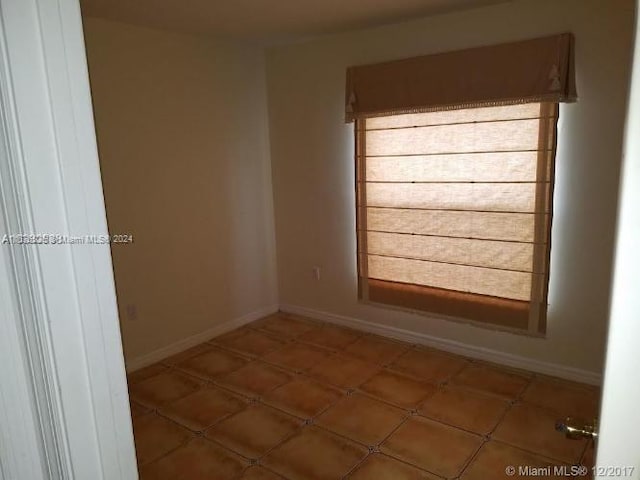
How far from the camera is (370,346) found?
11.5 ft

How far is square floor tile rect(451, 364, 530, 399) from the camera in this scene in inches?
110

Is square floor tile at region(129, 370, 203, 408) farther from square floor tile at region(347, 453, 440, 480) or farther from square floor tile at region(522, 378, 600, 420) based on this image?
square floor tile at region(522, 378, 600, 420)

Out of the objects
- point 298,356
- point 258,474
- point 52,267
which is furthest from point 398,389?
point 52,267

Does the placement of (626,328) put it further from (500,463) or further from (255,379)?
(255,379)

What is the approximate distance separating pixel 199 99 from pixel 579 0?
254cm

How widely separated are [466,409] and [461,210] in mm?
1258

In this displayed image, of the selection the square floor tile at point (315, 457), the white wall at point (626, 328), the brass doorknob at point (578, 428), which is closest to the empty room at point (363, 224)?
the square floor tile at point (315, 457)

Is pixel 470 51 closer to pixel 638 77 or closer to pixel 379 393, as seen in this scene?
pixel 379 393

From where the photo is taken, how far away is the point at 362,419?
2.55 meters

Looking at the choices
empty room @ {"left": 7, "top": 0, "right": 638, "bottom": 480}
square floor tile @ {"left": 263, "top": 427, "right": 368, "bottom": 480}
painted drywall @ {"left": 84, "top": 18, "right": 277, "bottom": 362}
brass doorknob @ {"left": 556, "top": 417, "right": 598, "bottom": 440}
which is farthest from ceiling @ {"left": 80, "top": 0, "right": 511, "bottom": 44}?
brass doorknob @ {"left": 556, "top": 417, "right": 598, "bottom": 440}

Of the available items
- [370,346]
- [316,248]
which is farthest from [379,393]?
[316,248]

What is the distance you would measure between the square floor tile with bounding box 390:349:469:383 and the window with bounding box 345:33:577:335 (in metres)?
0.31

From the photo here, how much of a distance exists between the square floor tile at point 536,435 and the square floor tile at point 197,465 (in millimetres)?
1340

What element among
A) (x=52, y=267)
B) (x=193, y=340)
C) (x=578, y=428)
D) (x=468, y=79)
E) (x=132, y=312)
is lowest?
(x=193, y=340)
